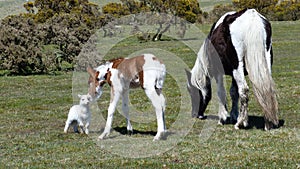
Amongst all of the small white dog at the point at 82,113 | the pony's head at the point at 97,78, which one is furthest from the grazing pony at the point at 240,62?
the small white dog at the point at 82,113

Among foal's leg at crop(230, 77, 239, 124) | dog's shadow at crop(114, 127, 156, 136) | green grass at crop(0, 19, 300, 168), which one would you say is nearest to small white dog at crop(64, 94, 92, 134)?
green grass at crop(0, 19, 300, 168)

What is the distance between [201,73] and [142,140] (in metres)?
3.07

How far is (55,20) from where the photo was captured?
41281 millimetres

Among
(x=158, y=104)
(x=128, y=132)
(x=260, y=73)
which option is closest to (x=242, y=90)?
(x=260, y=73)

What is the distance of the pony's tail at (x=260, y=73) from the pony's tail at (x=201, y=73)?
67.3 inches

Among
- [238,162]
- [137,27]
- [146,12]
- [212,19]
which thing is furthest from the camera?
[212,19]

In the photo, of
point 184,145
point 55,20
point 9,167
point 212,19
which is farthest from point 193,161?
point 212,19

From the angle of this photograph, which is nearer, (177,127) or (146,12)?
(177,127)

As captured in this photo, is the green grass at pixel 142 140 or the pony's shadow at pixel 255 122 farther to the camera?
the pony's shadow at pixel 255 122

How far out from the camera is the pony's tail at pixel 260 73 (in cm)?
1165

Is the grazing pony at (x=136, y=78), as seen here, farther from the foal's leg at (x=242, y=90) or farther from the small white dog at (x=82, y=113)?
the foal's leg at (x=242, y=90)

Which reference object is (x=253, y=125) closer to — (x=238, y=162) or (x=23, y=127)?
(x=238, y=162)

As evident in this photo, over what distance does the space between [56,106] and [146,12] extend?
145 feet

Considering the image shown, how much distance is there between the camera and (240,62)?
12.2m
